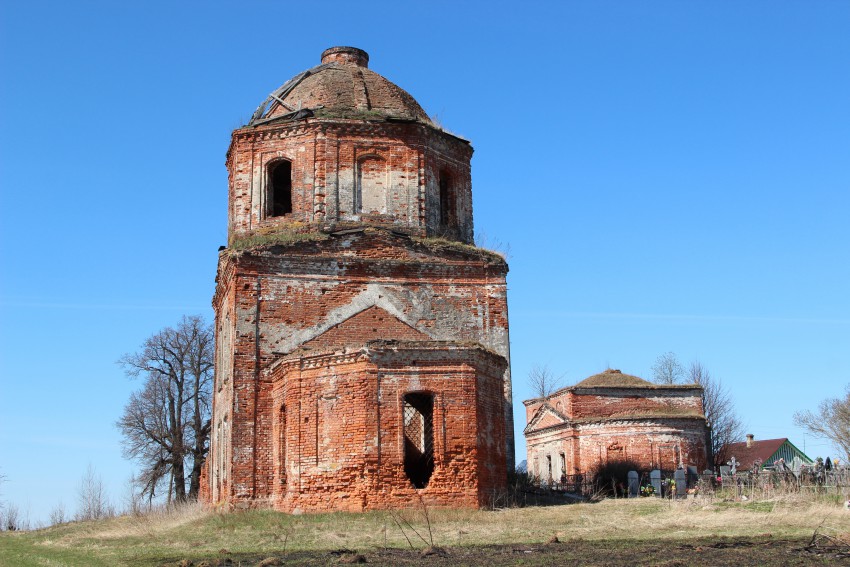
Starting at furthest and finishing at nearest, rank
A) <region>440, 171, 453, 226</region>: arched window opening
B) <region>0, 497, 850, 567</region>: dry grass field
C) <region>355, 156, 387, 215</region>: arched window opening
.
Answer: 1. <region>440, 171, 453, 226</region>: arched window opening
2. <region>355, 156, 387, 215</region>: arched window opening
3. <region>0, 497, 850, 567</region>: dry grass field

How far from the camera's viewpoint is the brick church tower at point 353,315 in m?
17.0

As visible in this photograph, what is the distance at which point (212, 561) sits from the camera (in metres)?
10.8

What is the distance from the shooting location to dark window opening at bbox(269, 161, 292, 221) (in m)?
21.9

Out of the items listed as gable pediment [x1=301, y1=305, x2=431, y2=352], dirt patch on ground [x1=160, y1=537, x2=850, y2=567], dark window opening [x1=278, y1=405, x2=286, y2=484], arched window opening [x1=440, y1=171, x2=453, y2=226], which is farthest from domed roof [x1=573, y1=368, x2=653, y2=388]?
dirt patch on ground [x1=160, y1=537, x2=850, y2=567]

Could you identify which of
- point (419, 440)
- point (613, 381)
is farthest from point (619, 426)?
point (419, 440)

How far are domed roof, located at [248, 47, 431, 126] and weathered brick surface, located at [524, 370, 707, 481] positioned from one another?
12.0 m

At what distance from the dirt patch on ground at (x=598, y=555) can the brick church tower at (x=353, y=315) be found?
5.42m

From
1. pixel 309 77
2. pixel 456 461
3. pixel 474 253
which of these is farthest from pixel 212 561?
pixel 309 77

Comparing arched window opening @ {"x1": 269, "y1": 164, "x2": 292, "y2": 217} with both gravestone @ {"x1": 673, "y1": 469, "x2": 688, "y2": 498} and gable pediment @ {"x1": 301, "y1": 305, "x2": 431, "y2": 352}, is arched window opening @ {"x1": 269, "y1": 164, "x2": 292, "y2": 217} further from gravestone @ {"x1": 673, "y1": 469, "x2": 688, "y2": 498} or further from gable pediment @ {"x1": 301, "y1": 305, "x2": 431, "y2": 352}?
gravestone @ {"x1": 673, "y1": 469, "x2": 688, "y2": 498}

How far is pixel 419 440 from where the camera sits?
62.3 ft

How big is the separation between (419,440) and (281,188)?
7.81 metres

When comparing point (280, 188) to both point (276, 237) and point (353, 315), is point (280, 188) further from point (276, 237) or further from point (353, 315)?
point (353, 315)

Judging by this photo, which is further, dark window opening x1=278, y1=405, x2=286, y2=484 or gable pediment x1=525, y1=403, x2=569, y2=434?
gable pediment x1=525, y1=403, x2=569, y2=434

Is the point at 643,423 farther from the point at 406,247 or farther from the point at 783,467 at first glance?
the point at 406,247
